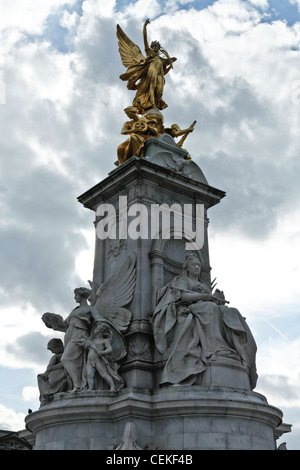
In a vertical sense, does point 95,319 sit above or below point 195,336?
above

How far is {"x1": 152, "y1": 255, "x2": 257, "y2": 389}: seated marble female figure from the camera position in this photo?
48.2 feet

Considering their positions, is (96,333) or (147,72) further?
(147,72)

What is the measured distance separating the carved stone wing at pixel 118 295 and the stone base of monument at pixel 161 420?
7.39ft

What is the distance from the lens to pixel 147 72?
20562 mm

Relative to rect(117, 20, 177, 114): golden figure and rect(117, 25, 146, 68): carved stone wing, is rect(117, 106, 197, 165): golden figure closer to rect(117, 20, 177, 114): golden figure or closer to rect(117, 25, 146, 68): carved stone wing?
rect(117, 20, 177, 114): golden figure

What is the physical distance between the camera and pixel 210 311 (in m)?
15.4

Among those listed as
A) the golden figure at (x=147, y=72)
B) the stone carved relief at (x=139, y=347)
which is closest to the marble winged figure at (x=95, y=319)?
the stone carved relief at (x=139, y=347)

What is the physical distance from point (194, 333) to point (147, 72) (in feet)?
31.6

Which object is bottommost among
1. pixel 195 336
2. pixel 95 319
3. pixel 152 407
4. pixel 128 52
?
pixel 152 407

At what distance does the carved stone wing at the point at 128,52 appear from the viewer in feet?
68.6

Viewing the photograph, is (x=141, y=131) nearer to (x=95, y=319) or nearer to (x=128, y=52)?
(x=128, y=52)

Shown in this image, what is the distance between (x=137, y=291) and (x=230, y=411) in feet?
13.8

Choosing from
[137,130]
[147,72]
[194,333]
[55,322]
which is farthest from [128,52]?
[194,333]
